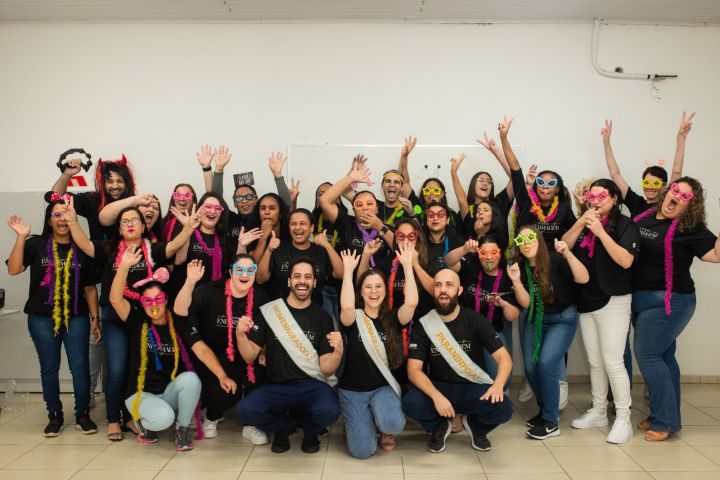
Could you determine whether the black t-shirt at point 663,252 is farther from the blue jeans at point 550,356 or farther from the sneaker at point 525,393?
the sneaker at point 525,393

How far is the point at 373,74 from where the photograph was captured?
5.02 meters

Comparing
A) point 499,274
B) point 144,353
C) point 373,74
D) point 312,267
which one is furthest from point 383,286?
point 373,74

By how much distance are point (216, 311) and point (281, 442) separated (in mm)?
866

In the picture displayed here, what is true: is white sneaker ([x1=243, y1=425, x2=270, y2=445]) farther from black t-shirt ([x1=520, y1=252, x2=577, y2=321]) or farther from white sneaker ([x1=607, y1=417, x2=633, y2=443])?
white sneaker ([x1=607, y1=417, x2=633, y2=443])

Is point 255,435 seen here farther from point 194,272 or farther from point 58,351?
point 58,351

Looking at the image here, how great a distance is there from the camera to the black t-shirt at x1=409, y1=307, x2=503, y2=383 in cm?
352

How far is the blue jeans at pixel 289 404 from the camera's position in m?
3.48

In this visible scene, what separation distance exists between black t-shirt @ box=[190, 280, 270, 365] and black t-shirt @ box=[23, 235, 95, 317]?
705 millimetres

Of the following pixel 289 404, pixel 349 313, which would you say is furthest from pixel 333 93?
pixel 289 404

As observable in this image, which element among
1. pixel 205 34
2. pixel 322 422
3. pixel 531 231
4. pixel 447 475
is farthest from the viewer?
pixel 205 34

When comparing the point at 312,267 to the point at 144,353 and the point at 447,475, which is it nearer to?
the point at 144,353

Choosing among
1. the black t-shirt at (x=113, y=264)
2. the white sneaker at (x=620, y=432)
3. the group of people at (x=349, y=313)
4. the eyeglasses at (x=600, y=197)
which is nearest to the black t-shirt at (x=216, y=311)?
the group of people at (x=349, y=313)

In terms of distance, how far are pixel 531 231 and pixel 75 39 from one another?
12.9 feet

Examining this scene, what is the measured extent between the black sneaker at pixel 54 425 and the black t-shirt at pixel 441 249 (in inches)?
98.1
